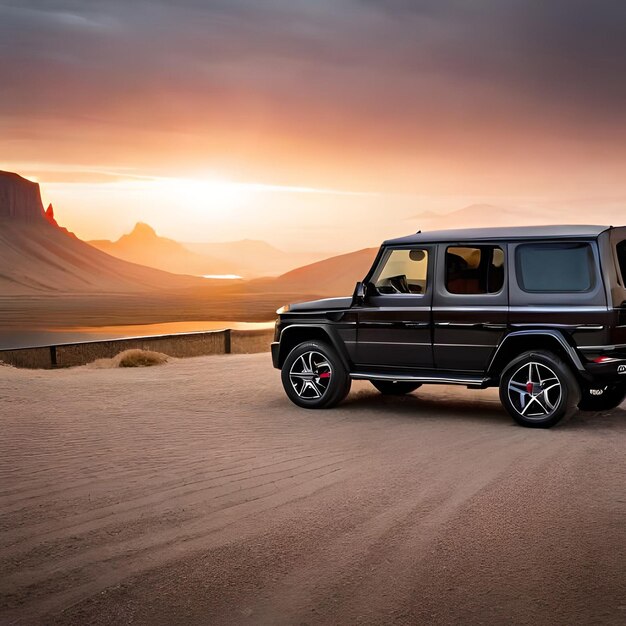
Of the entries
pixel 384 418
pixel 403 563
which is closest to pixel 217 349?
pixel 384 418

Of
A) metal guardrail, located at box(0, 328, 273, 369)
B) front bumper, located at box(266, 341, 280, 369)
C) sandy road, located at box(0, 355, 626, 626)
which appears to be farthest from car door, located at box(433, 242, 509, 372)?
metal guardrail, located at box(0, 328, 273, 369)

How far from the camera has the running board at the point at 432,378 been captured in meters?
11.3

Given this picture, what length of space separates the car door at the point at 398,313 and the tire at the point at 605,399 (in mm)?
2476

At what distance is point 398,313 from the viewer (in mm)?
11875

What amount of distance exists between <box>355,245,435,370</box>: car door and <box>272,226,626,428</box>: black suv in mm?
13

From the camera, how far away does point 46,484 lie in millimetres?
7840

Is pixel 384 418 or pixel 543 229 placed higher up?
pixel 543 229

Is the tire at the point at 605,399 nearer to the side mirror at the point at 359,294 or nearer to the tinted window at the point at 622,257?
the tinted window at the point at 622,257

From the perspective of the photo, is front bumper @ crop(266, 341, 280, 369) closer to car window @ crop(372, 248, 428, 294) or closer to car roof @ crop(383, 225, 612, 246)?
car window @ crop(372, 248, 428, 294)

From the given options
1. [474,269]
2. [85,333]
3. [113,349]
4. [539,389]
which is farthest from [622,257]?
[85,333]

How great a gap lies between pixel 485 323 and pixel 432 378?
971mm

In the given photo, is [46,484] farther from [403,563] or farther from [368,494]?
[403,563]

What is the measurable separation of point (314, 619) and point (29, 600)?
156 cm

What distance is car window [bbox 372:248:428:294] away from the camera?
39.4ft
